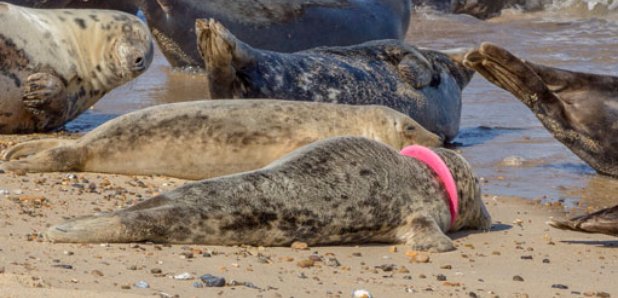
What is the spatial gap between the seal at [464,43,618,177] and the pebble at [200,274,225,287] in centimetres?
291

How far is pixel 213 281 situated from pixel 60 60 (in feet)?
14.9

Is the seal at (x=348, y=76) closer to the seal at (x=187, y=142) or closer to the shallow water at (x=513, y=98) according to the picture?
the shallow water at (x=513, y=98)

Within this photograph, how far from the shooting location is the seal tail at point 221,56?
6.87 meters

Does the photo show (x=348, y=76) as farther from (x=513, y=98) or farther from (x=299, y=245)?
(x=299, y=245)

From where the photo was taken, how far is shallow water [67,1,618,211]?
21.7 ft

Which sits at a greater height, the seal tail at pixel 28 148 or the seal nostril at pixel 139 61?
→ the seal tail at pixel 28 148

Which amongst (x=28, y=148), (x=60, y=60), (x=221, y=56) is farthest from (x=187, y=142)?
(x=60, y=60)

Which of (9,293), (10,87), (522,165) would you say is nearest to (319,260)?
(9,293)

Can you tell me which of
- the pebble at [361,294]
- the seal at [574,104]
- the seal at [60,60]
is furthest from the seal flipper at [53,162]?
the pebble at [361,294]

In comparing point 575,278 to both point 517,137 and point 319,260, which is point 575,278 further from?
point 517,137

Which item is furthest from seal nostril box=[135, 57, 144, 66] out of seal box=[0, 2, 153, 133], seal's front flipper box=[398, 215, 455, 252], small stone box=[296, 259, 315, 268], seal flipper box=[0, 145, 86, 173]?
small stone box=[296, 259, 315, 268]

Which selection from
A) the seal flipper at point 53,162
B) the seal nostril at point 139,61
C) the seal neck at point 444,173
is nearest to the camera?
the seal neck at point 444,173

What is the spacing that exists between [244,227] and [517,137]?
3.97m

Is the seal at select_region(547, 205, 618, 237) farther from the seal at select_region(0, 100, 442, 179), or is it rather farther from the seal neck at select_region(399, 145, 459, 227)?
the seal at select_region(0, 100, 442, 179)
